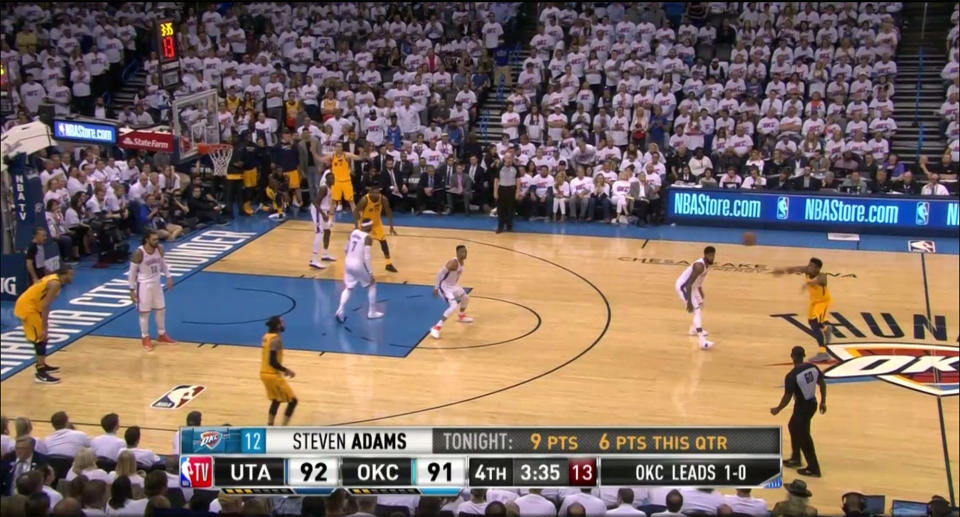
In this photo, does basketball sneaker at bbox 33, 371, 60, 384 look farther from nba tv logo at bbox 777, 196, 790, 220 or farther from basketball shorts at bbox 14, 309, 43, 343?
nba tv logo at bbox 777, 196, 790, 220

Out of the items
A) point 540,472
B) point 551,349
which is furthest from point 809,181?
point 540,472

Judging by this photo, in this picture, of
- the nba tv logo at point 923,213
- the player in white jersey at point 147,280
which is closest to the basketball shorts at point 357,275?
the player in white jersey at point 147,280

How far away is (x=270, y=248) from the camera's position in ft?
72.3

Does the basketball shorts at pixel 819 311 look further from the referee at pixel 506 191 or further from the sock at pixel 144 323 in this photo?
the sock at pixel 144 323

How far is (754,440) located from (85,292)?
42.0 ft

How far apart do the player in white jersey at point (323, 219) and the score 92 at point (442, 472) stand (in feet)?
34.6

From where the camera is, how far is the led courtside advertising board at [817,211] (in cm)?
2320

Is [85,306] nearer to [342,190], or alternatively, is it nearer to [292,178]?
[342,190]

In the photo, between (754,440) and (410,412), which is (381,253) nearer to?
(410,412)

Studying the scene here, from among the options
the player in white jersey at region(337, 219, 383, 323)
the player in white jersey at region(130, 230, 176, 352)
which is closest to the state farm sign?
the player in white jersey at region(130, 230, 176, 352)

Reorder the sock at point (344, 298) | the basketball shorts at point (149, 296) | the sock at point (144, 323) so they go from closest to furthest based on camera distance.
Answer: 1. the basketball shorts at point (149, 296)
2. the sock at point (144, 323)
3. the sock at point (344, 298)

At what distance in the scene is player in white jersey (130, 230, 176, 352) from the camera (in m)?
16.1

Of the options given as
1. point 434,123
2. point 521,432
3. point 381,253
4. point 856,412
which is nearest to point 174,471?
point 521,432

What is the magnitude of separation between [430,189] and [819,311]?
1082cm
